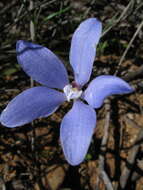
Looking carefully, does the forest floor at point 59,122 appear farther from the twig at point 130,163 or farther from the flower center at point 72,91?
the flower center at point 72,91

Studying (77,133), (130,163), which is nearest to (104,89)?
(77,133)

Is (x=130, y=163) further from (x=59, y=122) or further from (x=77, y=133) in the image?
(x=77, y=133)

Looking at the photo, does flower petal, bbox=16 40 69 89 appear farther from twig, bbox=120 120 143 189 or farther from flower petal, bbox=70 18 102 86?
twig, bbox=120 120 143 189

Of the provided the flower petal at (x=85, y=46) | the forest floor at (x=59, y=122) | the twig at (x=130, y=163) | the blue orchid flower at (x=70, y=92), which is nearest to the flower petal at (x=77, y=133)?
the blue orchid flower at (x=70, y=92)

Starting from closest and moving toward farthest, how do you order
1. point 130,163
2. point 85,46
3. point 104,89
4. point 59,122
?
point 104,89 → point 85,46 → point 130,163 → point 59,122

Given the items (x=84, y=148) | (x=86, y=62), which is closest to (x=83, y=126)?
(x=84, y=148)

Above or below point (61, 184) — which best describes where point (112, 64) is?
above

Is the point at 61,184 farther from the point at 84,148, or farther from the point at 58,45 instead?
the point at 58,45

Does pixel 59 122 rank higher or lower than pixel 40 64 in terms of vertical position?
lower
